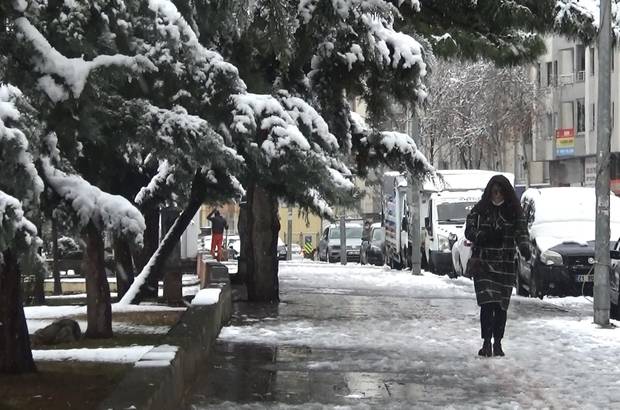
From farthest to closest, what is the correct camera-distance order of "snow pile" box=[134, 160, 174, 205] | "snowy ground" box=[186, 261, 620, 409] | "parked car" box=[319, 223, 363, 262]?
"parked car" box=[319, 223, 363, 262] < "snow pile" box=[134, 160, 174, 205] < "snowy ground" box=[186, 261, 620, 409]

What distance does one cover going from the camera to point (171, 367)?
278 inches

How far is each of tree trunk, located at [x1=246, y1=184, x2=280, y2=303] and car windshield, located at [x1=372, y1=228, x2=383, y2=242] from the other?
28958 mm

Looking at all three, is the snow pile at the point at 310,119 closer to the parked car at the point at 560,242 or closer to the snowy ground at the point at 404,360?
the snowy ground at the point at 404,360

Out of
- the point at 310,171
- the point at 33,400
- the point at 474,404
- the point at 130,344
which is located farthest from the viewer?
the point at 310,171

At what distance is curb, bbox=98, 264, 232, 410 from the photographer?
5.91 m

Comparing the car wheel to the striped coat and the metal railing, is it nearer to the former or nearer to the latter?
the striped coat

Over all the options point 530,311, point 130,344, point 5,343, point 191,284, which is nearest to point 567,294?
point 530,311

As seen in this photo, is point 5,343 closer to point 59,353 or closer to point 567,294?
point 59,353

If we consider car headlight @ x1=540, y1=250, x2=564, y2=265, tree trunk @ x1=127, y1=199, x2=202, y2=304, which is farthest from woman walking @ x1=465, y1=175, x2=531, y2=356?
car headlight @ x1=540, y1=250, x2=564, y2=265

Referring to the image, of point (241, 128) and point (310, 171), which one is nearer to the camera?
point (241, 128)

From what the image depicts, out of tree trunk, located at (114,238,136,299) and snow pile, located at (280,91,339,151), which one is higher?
snow pile, located at (280,91,339,151)

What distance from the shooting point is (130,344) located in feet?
33.3

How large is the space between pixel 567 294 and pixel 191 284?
7333 millimetres

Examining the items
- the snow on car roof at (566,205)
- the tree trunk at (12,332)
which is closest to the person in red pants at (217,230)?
the snow on car roof at (566,205)
